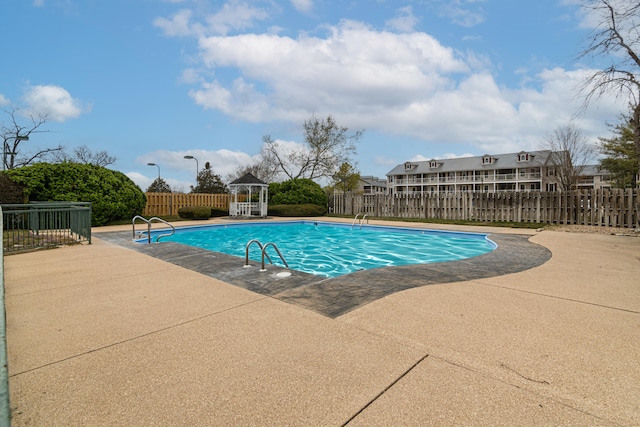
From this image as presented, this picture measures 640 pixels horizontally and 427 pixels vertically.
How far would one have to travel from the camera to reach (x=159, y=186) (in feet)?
129

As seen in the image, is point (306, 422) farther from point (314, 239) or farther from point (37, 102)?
point (37, 102)

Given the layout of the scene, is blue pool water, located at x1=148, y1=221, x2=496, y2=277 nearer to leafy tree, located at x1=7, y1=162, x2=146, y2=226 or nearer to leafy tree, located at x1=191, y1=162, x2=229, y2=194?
leafy tree, located at x1=7, y1=162, x2=146, y2=226

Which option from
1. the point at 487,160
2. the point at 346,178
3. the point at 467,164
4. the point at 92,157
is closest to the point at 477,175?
the point at 467,164

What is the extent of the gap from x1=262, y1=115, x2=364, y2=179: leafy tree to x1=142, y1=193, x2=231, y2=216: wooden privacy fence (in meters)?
10.4

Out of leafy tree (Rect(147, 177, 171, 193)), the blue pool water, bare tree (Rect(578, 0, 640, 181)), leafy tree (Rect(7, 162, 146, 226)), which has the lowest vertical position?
the blue pool water

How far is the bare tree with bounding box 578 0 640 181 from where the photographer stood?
8820 mm

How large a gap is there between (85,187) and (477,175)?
2040 inches

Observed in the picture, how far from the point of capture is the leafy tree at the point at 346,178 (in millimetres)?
34719

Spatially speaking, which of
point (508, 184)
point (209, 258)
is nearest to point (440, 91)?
point (209, 258)

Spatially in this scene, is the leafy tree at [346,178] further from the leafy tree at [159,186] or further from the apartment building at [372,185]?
the apartment building at [372,185]

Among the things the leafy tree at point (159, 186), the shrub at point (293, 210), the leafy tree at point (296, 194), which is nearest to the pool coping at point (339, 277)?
the shrub at point (293, 210)

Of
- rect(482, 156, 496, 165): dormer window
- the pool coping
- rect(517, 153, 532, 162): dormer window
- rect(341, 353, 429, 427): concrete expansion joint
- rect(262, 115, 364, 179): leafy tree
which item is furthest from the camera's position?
rect(482, 156, 496, 165): dormer window

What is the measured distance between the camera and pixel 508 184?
160 ft

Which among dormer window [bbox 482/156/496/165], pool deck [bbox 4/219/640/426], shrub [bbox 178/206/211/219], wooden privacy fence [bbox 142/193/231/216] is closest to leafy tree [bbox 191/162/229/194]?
wooden privacy fence [bbox 142/193/231/216]
